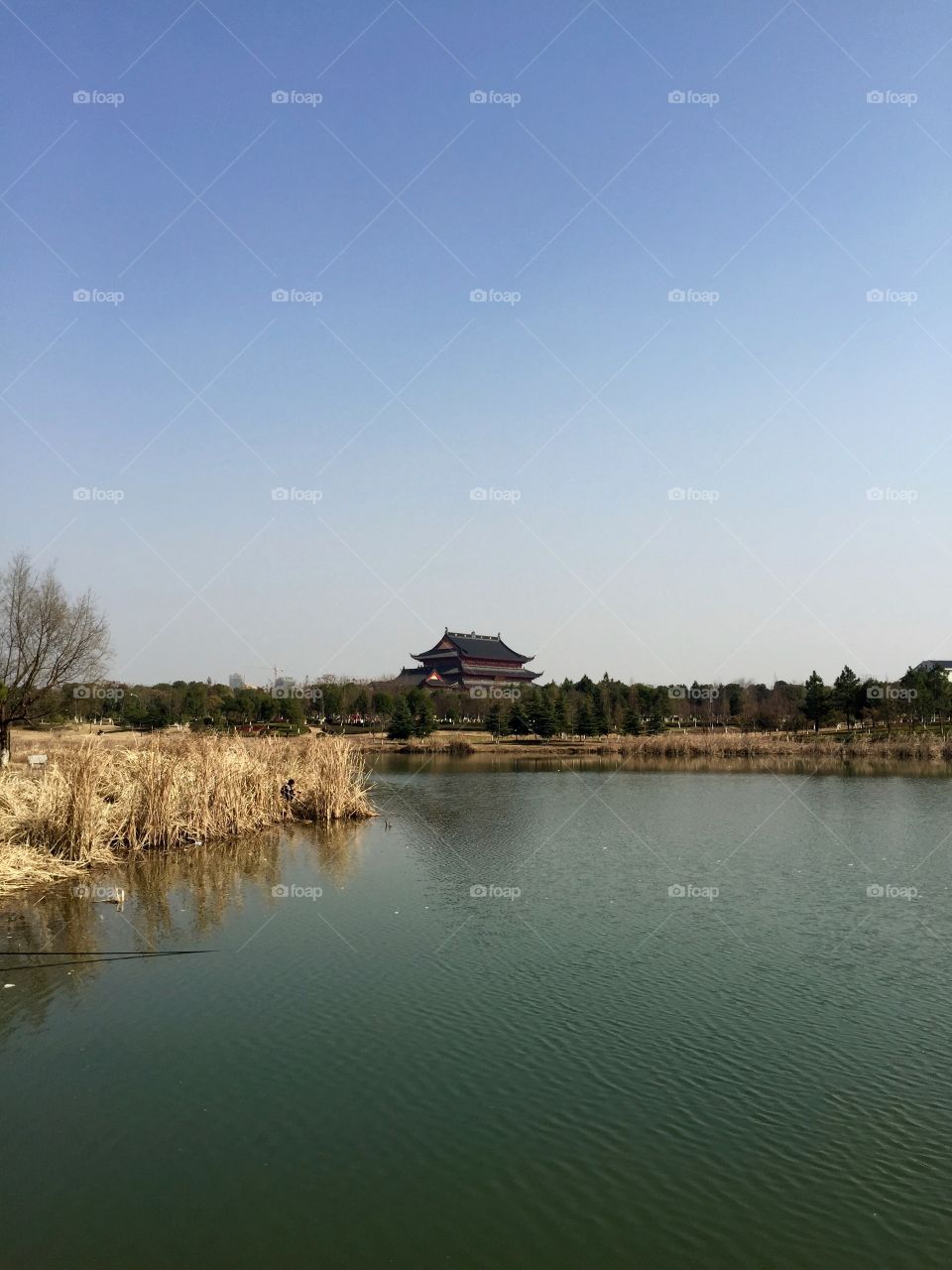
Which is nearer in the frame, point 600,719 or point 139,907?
point 139,907

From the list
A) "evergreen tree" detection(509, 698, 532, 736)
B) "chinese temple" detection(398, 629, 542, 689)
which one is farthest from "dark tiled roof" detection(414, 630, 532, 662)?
"evergreen tree" detection(509, 698, 532, 736)

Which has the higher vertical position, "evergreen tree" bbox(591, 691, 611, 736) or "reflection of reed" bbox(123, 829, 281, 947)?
"evergreen tree" bbox(591, 691, 611, 736)

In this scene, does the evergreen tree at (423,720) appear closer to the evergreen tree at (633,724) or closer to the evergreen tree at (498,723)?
the evergreen tree at (498,723)

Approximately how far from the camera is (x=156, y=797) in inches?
734

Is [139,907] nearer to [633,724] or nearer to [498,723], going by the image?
[498,723]

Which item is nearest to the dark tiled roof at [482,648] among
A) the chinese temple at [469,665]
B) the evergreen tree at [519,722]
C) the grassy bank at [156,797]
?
the chinese temple at [469,665]

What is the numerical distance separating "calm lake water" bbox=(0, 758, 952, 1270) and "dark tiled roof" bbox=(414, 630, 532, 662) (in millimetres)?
68467

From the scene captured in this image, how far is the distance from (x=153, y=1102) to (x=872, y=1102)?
5598 millimetres

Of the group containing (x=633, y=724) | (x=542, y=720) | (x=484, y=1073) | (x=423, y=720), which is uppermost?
(x=423, y=720)

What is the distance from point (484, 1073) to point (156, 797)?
12904 mm

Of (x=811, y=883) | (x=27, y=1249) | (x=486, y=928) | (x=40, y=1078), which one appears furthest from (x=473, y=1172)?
(x=811, y=883)

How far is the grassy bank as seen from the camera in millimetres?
16266

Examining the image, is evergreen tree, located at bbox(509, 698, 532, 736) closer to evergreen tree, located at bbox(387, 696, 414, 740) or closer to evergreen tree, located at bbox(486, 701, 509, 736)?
evergreen tree, located at bbox(486, 701, 509, 736)

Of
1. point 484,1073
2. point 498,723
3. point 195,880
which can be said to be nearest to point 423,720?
point 498,723
